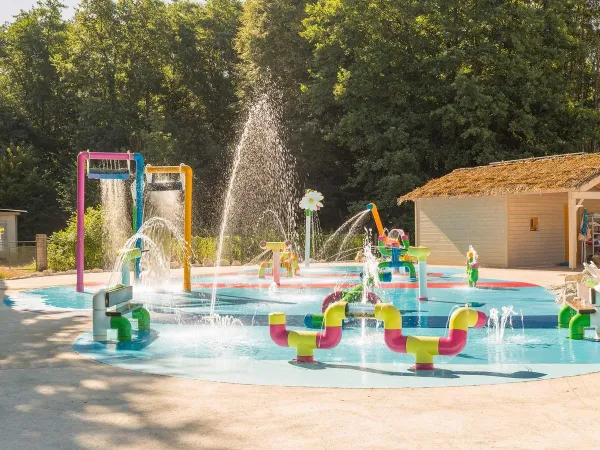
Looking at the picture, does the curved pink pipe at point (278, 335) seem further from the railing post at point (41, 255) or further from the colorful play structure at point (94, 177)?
the railing post at point (41, 255)

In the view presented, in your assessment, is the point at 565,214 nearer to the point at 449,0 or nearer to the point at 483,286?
the point at 483,286

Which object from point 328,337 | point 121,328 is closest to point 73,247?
point 121,328

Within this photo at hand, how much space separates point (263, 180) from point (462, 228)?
1682 centimetres

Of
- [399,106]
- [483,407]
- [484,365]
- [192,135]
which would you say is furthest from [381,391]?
[192,135]

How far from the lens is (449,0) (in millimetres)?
35250

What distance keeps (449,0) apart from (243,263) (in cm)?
1762

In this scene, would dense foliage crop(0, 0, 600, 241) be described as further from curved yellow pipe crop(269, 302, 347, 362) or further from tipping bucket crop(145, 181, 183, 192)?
curved yellow pipe crop(269, 302, 347, 362)

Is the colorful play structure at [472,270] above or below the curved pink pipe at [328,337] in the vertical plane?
above

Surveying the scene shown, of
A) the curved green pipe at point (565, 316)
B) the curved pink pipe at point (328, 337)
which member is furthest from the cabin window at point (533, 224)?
the curved pink pipe at point (328, 337)

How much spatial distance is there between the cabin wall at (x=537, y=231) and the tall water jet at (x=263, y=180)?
15643 mm

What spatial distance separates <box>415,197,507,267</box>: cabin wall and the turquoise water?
8741 mm

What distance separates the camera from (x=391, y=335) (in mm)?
7406

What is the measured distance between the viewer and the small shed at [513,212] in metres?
22.8

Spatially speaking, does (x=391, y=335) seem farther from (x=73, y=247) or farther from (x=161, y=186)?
(x=73, y=247)
